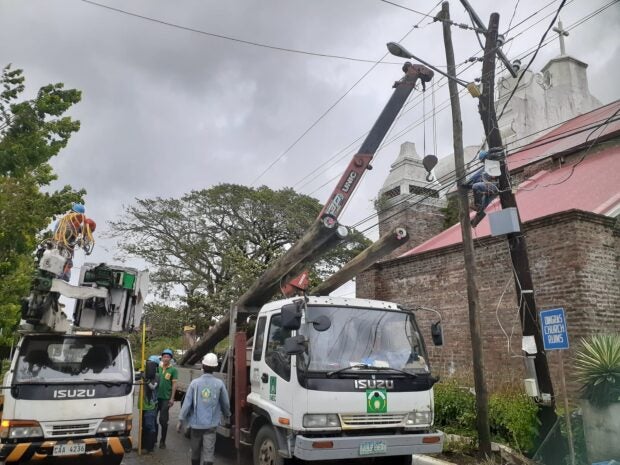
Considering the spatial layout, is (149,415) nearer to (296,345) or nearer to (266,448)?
(266,448)

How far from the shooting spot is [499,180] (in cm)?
841

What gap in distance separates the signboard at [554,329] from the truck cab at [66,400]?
5.89 meters

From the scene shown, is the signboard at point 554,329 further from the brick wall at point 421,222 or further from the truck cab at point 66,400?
the brick wall at point 421,222

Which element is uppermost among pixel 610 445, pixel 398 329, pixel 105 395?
pixel 398 329

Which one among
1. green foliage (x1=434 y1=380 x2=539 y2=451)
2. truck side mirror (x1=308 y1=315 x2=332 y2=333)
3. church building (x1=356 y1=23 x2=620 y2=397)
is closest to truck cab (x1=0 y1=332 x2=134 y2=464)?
truck side mirror (x1=308 y1=315 x2=332 y2=333)

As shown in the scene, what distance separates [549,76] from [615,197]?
14.7 metres

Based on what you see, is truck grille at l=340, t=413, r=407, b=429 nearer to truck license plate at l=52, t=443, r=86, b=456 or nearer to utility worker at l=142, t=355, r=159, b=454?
truck license plate at l=52, t=443, r=86, b=456

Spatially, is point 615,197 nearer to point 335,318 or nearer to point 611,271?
point 611,271

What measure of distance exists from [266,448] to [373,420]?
1498 mm

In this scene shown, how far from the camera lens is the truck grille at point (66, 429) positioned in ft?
21.5

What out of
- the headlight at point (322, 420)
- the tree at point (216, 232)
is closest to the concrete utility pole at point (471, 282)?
the headlight at point (322, 420)

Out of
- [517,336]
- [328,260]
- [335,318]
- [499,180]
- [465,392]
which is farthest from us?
[328,260]

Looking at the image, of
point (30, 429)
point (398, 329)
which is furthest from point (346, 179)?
point (30, 429)

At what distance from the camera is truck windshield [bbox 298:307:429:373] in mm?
5902
